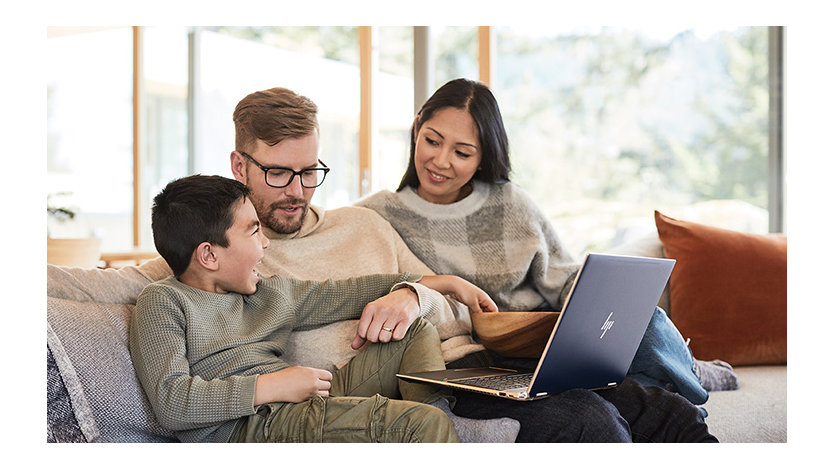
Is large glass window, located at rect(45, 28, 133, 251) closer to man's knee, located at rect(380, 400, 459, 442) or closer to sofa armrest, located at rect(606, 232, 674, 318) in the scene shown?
sofa armrest, located at rect(606, 232, 674, 318)

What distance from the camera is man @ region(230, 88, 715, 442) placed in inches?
53.9

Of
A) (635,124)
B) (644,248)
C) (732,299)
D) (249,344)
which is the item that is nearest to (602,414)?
(249,344)

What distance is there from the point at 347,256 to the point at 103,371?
2.22 feet

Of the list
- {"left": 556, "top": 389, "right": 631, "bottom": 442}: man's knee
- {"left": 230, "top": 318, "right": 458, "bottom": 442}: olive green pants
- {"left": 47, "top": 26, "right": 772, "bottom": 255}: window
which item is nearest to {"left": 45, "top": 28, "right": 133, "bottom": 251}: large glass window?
{"left": 47, "top": 26, "right": 772, "bottom": 255}: window

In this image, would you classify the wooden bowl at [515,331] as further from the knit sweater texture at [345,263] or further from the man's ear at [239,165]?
the man's ear at [239,165]

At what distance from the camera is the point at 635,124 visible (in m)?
4.09

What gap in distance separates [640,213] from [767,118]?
2.64 feet

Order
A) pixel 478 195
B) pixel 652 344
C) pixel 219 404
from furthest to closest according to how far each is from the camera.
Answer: pixel 478 195, pixel 652 344, pixel 219 404

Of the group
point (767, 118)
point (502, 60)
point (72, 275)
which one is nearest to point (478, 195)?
point (72, 275)

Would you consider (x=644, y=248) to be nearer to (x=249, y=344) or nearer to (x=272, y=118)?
(x=272, y=118)

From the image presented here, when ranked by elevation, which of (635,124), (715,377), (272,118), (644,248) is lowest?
(715,377)

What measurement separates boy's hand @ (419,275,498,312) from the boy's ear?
479 mm

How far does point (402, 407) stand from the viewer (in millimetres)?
1265
